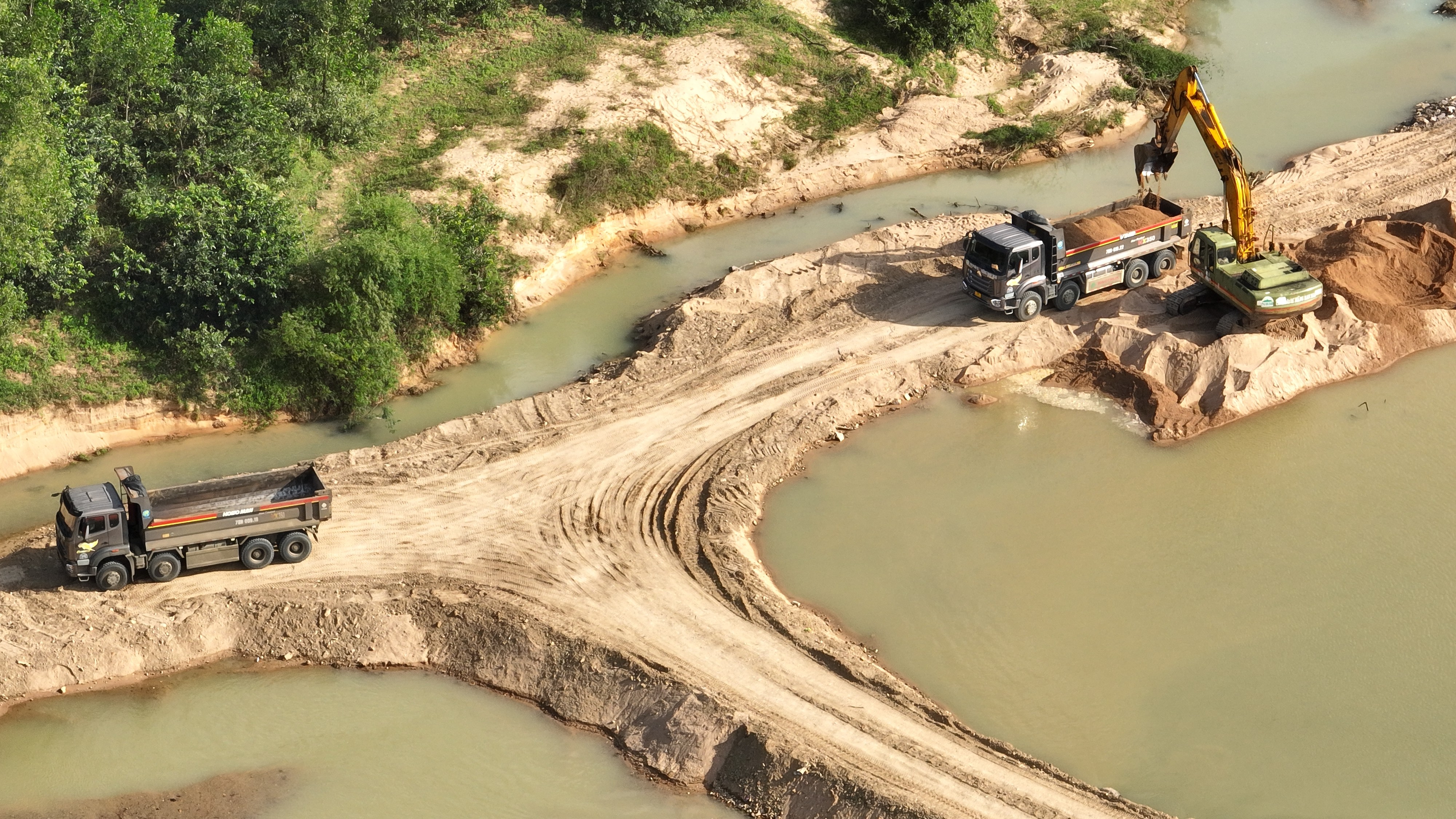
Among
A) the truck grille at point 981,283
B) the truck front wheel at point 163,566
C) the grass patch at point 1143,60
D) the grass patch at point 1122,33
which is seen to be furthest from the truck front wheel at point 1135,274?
the truck front wheel at point 163,566

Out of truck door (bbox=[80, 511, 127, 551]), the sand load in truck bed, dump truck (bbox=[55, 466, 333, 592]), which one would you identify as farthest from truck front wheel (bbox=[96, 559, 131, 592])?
the sand load in truck bed

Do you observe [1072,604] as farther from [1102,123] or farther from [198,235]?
[1102,123]

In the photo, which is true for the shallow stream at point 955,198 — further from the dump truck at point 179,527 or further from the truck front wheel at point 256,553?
the truck front wheel at point 256,553

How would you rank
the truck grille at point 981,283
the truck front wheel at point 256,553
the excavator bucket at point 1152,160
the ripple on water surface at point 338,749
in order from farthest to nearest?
the excavator bucket at point 1152,160, the truck grille at point 981,283, the truck front wheel at point 256,553, the ripple on water surface at point 338,749

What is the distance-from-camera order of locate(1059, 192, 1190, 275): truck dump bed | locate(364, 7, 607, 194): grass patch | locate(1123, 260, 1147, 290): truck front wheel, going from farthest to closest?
locate(364, 7, 607, 194): grass patch → locate(1123, 260, 1147, 290): truck front wheel → locate(1059, 192, 1190, 275): truck dump bed

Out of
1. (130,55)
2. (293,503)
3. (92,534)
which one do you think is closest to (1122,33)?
(130,55)

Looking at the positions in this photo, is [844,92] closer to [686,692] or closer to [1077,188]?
[1077,188]

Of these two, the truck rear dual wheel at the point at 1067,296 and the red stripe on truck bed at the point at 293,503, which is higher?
the truck rear dual wheel at the point at 1067,296

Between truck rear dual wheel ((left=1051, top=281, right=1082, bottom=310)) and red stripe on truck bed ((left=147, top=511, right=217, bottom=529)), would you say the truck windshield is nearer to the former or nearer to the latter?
truck rear dual wheel ((left=1051, top=281, right=1082, bottom=310))
